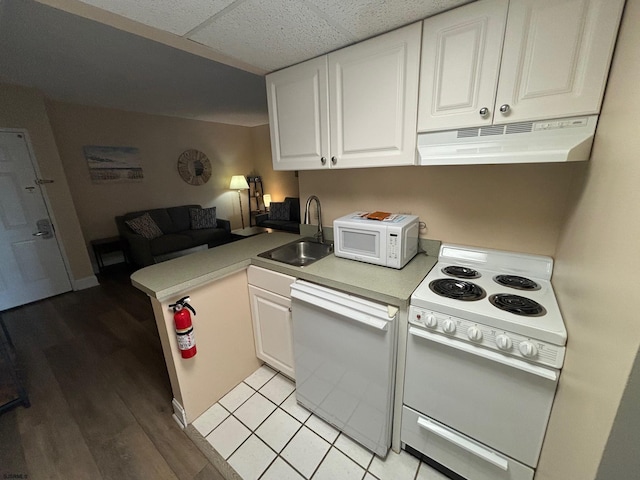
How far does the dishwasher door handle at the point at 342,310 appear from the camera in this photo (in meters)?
1.11

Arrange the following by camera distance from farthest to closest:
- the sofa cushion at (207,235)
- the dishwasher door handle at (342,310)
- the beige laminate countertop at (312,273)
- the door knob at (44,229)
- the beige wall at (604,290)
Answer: the sofa cushion at (207,235) → the door knob at (44,229) → the beige laminate countertop at (312,273) → the dishwasher door handle at (342,310) → the beige wall at (604,290)

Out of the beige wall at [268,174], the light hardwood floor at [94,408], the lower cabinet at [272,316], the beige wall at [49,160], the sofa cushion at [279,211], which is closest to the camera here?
the light hardwood floor at [94,408]

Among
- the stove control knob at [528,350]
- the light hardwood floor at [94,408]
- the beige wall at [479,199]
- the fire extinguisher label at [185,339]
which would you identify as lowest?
the light hardwood floor at [94,408]

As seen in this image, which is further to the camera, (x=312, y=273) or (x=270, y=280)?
(x=270, y=280)

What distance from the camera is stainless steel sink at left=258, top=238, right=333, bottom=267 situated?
184 cm

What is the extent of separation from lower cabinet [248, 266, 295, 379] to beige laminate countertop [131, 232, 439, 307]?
0.09 metres

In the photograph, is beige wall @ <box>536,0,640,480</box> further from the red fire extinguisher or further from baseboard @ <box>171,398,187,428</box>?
baseboard @ <box>171,398,187,428</box>

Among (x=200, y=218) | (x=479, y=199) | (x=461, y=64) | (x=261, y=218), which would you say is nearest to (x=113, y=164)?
(x=200, y=218)

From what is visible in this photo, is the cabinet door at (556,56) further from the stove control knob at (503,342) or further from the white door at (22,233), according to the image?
the white door at (22,233)

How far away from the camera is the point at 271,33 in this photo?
120 centimetres

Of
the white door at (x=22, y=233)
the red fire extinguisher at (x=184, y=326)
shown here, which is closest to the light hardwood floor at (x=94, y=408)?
A: the white door at (x=22, y=233)

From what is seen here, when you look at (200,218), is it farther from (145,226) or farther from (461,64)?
(461,64)

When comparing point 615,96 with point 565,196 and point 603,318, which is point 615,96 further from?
point 603,318

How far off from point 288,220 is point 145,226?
251 centimetres
